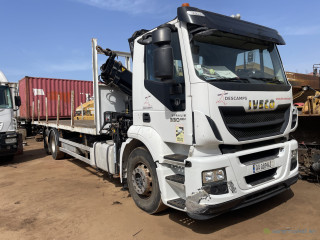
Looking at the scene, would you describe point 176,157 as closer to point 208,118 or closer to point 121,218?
point 208,118

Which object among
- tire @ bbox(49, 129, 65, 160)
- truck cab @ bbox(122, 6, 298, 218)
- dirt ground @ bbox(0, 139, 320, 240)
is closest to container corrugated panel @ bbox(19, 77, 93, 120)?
tire @ bbox(49, 129, 65, 160)

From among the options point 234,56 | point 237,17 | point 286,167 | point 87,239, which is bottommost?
point 87,239

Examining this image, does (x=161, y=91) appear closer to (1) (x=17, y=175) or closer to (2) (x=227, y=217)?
(2) (x=227, y=217)

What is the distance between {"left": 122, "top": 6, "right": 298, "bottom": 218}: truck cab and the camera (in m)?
2.88

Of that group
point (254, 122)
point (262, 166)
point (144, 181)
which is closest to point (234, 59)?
point (254, 122)

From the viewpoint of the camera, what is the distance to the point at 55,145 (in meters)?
8.41

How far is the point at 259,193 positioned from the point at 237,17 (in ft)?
8.10

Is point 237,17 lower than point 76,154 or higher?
higher

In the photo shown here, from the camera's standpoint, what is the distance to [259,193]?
10.8 ft

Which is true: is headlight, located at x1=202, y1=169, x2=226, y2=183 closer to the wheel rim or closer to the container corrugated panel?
the wheel rim

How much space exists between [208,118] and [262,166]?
103 centimetres

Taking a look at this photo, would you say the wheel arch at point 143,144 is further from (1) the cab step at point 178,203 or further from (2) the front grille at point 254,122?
(2) the front grille at point 254,122

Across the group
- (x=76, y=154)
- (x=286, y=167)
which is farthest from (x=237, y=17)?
(x=76, y=154)

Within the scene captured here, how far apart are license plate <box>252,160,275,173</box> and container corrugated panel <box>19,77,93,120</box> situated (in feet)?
38.8
